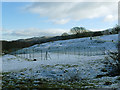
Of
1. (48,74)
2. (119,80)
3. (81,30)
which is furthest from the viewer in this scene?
(81,30)

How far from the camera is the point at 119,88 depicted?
21.4 feet

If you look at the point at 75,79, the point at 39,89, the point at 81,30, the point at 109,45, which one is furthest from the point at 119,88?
the point at 81,30

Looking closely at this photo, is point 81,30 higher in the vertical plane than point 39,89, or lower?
higher

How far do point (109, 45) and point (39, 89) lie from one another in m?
34.1

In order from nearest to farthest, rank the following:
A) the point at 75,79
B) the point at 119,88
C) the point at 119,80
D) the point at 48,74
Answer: the point at 119,88 < the point at 119,80 < the point at 75,79 < the point at 48,74

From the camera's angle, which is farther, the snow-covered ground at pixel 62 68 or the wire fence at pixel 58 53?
the wire fence at pixel 58 53

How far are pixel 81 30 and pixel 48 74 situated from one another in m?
74.3

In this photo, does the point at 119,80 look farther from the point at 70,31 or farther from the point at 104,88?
the point at 70,31

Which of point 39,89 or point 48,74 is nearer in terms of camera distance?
point 39,89

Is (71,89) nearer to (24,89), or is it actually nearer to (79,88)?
(79,88)

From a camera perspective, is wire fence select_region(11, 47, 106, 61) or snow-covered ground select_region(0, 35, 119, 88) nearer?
snow-covered ground select_region(0, 35, 119, 88)

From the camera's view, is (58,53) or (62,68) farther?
(58,53)

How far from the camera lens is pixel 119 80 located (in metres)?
8.49

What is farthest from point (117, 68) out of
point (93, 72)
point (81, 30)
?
point (81, 30)
